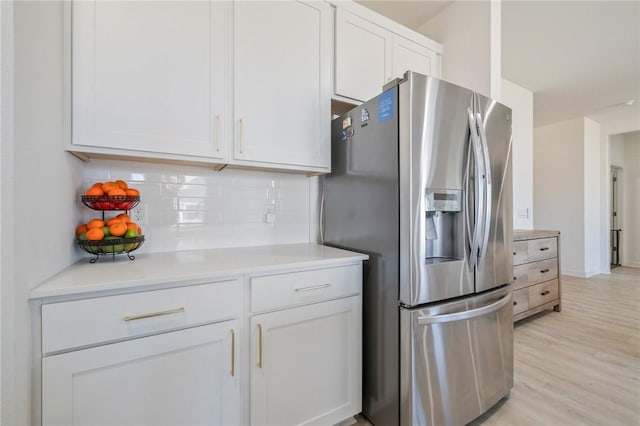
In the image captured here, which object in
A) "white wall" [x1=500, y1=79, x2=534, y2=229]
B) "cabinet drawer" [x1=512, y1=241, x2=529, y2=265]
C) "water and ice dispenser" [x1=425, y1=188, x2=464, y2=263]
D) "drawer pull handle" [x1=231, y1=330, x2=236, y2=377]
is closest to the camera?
"drawer pull handle" [x1=231, y1=330, x2=236, y2=377]

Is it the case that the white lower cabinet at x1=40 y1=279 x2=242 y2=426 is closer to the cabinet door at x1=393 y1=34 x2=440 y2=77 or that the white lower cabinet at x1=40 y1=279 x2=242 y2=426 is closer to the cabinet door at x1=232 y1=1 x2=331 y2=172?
the cabinet door at x1=232 y1=1 x2=331 y2=172

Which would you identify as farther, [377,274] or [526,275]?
[526,275]

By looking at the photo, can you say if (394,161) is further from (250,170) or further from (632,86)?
(632,86)

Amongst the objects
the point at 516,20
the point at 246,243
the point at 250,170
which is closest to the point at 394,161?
the point at 250,170

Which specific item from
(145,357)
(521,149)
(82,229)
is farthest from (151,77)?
(521,149)

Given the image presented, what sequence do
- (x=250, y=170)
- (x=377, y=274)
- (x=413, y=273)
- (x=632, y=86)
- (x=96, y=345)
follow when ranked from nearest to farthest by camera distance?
(x=96, y=345) < (x=413, y=273) < (x=377, y=274) < (x=250, y=170) < (x=632, y=86)

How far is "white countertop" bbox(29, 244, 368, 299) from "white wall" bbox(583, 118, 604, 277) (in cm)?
523

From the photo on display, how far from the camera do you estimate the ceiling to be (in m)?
2.19

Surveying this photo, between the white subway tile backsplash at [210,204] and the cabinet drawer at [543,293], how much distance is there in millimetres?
2463

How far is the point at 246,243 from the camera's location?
1748mm

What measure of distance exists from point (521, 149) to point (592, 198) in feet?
7.45

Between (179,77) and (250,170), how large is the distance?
62 centimetres

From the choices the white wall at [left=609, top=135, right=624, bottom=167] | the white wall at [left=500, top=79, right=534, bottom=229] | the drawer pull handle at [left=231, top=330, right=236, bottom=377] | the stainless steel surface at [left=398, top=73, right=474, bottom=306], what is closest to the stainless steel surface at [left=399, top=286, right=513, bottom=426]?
the stainless steel surface at [left=398, top=73, right=474, bottom=306]

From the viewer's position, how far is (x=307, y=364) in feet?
4.11
